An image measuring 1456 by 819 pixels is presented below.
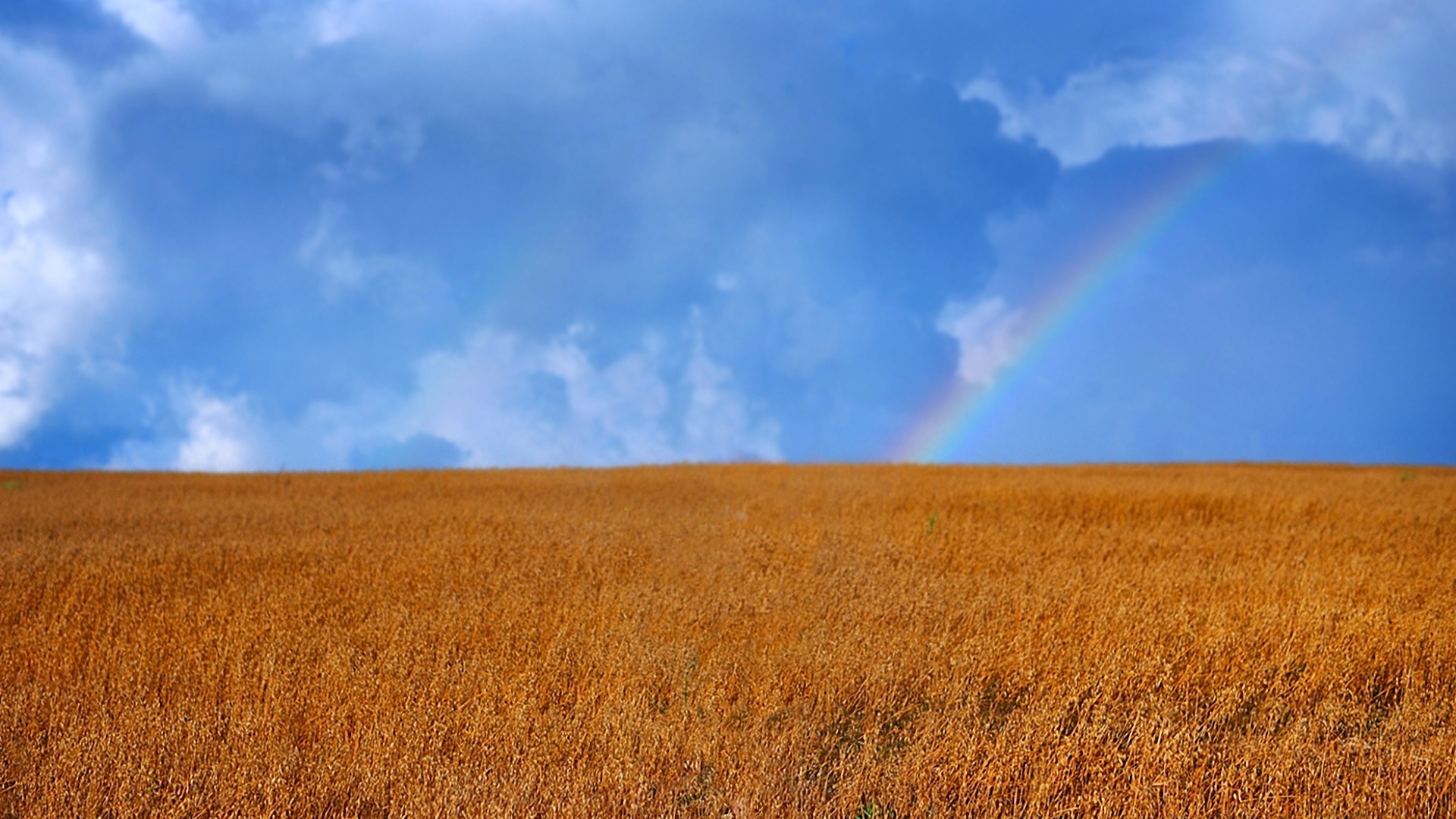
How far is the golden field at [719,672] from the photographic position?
4301 mm

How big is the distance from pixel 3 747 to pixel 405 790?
2.38 m

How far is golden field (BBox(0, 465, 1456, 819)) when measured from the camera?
4.30 meters

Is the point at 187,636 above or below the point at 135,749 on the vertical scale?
above

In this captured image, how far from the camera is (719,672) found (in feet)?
18.1

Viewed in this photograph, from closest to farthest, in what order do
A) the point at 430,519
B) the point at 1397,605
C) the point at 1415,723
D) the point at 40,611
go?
the point at 1415,723, the point at 40,611, the point at 1397,605, the point at 430,519

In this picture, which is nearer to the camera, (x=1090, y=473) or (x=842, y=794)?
(x=842, y=794)

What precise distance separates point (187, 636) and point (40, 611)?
1.79 m

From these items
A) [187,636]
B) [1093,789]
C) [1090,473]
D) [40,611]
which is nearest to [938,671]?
[1093,789]

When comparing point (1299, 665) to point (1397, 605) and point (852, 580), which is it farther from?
point (852, 580)

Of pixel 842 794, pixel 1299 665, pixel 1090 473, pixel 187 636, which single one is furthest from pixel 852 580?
pixel 1090 473

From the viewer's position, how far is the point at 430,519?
12.0m

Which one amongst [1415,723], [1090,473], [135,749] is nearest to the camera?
[135,749]

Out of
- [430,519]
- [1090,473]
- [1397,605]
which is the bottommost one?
[1397,605]

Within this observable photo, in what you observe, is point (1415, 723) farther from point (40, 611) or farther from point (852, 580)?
point (40, 611)
